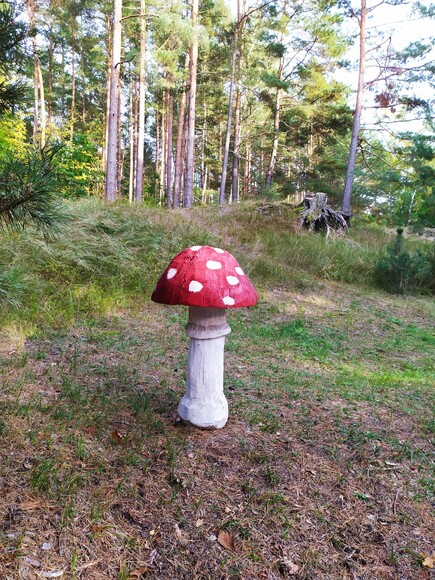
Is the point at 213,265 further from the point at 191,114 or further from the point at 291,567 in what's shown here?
the point at 191,114

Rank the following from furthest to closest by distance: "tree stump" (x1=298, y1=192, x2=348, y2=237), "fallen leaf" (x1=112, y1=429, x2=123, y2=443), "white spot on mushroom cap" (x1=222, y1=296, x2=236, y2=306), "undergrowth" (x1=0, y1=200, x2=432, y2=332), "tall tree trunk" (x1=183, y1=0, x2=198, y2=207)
A: "tall tree trunk" (x1=183, y1=0, x2=198, y2=207), "tree stump" (x1=298, y1=192, x2=348, y2=237), "undergrowth" (x1=0, y1=200, x2=432, y2=332), "fallen leaf" (x1=112, y1=429, x2=123, y2=443), "white spot on mushroom cap" (x1=222, y1=296, x2=236, y2=306)

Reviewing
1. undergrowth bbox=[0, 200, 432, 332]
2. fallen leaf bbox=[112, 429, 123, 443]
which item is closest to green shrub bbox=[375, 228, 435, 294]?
undergrowth bbox=[0, 200, 432, 332]

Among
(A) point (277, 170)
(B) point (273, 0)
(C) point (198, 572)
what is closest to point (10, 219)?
(C) point (198, 572)

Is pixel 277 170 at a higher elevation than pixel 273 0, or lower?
lower

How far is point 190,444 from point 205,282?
1.08 m

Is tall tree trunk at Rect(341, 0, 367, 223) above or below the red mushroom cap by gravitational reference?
above

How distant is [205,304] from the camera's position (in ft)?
6.75

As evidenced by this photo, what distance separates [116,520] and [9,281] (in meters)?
1.49

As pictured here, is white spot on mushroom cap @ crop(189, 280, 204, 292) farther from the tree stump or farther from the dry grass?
the tree stump

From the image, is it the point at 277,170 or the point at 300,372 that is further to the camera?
the point at 277,170

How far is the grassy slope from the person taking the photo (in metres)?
1.57

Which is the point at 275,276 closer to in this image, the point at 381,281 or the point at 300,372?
the point at 381,281

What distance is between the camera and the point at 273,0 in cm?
1582

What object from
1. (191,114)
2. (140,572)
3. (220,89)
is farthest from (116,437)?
(220,89)
